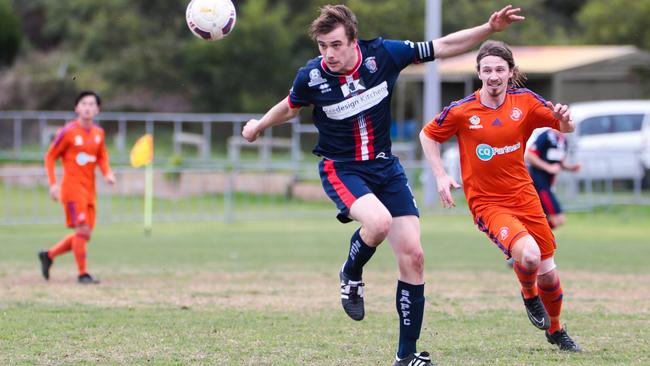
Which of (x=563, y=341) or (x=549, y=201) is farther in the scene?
(x=549, y=201)

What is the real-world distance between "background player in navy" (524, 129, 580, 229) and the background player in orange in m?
4.82

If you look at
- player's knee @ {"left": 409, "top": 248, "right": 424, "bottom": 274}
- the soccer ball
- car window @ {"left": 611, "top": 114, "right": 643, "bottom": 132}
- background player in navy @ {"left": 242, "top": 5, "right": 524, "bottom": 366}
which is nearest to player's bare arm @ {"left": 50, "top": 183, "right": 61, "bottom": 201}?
the soccer ball

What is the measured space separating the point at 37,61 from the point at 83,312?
3217 centimetres

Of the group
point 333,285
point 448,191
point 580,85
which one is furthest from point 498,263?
point 580,85

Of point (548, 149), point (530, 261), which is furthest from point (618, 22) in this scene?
point (530, 261)

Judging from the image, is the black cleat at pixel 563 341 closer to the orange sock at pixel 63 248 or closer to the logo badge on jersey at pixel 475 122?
the logo badge on jersey at pixel 475 122

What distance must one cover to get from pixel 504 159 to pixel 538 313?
1049 mm

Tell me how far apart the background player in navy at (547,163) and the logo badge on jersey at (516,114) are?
214 inches

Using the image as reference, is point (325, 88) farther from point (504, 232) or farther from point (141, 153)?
point (141, 153)

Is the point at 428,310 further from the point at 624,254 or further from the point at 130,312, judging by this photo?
the point at 624,254

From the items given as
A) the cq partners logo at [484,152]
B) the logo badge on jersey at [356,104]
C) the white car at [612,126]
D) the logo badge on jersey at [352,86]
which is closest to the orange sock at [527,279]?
the cq partners logo at [484,152]

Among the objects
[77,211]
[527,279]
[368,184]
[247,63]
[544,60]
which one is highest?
[247,63]

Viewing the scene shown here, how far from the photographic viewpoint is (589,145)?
2533cm

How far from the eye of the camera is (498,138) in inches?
284
